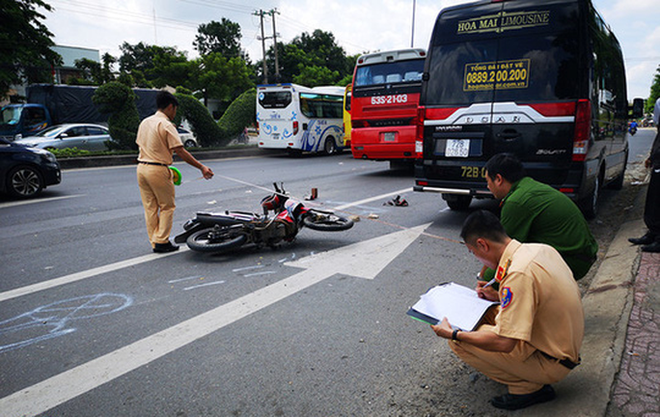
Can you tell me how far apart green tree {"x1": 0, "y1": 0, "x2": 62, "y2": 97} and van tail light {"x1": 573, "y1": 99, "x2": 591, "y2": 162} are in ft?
68.4

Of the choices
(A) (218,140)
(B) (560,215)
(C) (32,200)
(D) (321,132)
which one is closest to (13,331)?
(B) (560,215)

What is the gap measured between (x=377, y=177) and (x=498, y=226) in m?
9.69

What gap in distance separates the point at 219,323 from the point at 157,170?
2.37 m

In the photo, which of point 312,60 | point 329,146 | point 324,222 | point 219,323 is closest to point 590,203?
point 324,222

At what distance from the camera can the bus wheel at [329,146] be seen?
2102 centimetres

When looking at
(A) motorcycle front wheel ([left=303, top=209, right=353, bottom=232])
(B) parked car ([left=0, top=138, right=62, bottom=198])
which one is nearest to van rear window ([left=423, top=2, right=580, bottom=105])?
(A) motorcycle front wheel ([left=303, top=209, right=353, bottom=232])

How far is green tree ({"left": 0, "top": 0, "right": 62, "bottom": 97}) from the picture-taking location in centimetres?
1803

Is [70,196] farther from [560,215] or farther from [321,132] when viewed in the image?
[321,132]

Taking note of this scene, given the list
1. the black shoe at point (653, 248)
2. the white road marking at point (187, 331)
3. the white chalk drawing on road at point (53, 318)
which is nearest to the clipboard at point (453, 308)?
the white road marking at point (187, 331)

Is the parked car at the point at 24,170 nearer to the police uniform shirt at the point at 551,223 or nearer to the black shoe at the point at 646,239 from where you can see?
the police uniform shirt at the point at 551,223

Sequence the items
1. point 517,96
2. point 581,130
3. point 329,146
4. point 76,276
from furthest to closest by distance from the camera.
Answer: point 329,146 < point 517,96 < point 581,130 < point 76,276

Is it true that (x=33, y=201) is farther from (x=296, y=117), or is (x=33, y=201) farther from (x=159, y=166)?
(x=296, y=117)

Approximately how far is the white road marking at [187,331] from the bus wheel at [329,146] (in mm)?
15905

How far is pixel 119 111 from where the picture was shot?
17.0 metres
